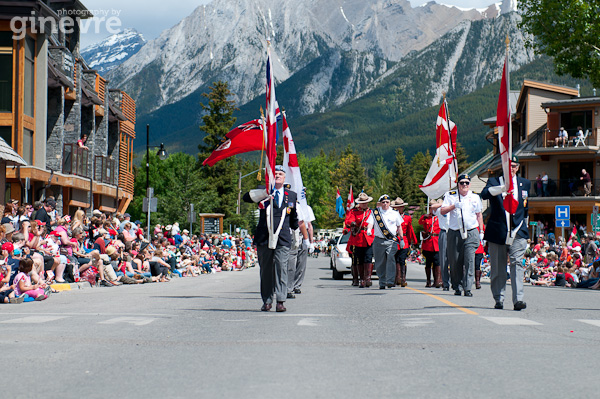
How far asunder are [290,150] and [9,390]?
51.5 feet

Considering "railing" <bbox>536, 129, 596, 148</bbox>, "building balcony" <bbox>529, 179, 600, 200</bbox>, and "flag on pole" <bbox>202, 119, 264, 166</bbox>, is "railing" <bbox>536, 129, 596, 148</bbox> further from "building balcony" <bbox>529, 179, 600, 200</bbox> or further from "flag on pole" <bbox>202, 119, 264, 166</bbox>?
"flag on pole" <bbox>202, 119, 264, 166</bbox>

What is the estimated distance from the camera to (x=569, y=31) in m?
31.2

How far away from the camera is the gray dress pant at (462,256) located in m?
16.1

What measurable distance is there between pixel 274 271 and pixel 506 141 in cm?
420

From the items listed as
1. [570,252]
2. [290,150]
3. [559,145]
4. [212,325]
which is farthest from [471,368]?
[559,145]

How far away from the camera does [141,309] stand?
45.0 ft

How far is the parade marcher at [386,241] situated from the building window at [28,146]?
17.1 meters

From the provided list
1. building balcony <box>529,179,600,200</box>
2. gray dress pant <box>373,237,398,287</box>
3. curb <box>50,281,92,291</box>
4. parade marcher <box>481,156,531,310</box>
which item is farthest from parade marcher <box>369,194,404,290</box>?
building balcony <box>529,179,600,200</box>

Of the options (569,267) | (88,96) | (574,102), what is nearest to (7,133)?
(88,96)

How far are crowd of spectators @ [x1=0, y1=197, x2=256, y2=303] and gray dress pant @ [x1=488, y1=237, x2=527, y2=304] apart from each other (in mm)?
8019

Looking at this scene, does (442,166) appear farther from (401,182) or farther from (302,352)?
(401,182)

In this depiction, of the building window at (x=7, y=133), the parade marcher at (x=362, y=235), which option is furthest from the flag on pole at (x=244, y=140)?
the building window at (x=7, y=133)

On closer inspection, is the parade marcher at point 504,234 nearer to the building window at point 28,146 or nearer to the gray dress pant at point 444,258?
the gray dress pant at point 444,258

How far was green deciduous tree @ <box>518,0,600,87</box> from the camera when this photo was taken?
29750 mm
